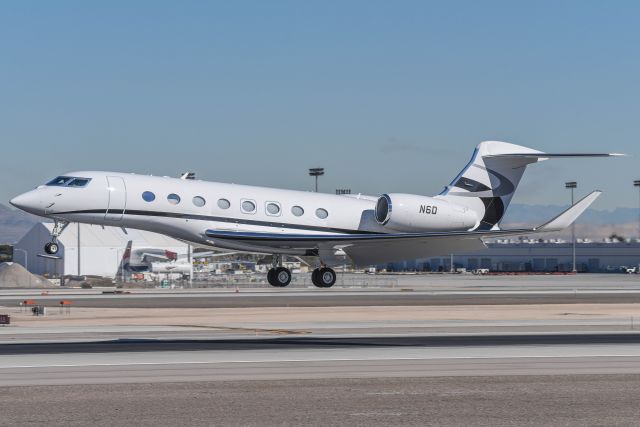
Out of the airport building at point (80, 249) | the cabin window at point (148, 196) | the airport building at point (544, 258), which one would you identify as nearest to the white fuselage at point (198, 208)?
the cabin window at point (148, 196)

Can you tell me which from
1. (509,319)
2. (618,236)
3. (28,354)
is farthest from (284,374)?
(618,236)

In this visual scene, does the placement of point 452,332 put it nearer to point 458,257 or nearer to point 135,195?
point 135,195

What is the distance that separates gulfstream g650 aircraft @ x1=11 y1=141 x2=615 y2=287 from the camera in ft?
148

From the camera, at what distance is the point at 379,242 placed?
50.4 meters

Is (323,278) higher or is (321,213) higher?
(321,213)

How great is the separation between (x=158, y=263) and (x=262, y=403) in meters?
91.3

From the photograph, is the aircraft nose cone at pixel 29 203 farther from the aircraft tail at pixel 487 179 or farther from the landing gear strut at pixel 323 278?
the aircraft tail at pixel 487 179

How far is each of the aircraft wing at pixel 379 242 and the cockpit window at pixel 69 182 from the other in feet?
20.4

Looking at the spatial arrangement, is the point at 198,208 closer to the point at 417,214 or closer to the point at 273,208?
the point at 273,208

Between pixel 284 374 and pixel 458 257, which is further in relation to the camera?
pixel 458 257

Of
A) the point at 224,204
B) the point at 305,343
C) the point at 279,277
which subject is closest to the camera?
the point at 305,343

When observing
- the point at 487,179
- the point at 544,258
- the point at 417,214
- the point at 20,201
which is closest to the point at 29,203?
the point at 20,201

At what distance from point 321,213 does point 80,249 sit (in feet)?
211

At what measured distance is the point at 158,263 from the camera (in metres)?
104
